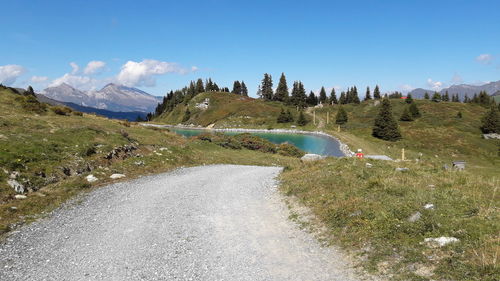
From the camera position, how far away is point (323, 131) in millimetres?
102188

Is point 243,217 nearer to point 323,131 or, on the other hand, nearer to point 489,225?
point 489,225

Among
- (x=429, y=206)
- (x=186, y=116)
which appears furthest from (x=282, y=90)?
(x=429, y=206)

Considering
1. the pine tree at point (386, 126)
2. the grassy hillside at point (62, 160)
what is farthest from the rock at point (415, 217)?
the pine tree at point (386, 126)

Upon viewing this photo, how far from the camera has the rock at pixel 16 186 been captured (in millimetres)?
14402

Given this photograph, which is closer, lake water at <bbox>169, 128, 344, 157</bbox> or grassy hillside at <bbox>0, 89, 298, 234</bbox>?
grassy hillside at <bbox>0, 89, 298, 234</bbox>

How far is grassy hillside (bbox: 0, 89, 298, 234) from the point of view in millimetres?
13883

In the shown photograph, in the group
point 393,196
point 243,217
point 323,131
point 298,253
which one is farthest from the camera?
point 323,131

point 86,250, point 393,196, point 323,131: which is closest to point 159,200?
point 86,250

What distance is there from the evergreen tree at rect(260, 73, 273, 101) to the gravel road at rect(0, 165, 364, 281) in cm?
16618

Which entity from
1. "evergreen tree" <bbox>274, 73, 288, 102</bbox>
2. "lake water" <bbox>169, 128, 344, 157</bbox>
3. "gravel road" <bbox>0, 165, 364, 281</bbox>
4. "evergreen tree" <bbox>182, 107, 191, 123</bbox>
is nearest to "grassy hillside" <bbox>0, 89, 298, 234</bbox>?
"gravel road" <bbox>0, 165, 364, 281</bbox>

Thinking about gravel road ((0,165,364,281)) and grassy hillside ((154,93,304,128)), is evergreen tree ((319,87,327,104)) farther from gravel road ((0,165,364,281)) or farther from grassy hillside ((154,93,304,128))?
gravel road ((0,165,364,281))

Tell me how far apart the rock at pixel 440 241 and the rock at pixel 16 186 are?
54.3ft

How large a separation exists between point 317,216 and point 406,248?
4177 millimetres

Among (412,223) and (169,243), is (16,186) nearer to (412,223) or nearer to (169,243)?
(169,243)
